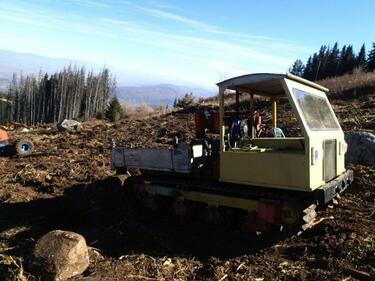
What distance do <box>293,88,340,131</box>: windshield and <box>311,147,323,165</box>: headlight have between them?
Answer: 351 mm

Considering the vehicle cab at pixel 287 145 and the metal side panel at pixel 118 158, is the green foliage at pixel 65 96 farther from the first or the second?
the vehicle cab at pixel 287 145

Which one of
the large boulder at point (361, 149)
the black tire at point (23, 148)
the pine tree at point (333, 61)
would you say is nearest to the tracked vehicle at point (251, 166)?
the large boulder at point (361, 149)

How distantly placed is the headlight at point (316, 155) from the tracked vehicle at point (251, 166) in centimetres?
1

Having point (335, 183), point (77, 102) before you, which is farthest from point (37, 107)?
point (335, 183)

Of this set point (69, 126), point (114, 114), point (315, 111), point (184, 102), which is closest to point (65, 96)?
point (114, 114)

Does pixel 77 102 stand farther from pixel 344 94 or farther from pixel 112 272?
pixel 112 272

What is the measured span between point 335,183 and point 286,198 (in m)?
0.87

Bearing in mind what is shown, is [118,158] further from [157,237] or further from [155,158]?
[157,237]

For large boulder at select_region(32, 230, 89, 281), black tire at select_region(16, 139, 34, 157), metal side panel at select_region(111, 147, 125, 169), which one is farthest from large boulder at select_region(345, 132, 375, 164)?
black tire at select_region(16, 139, 34, 157)

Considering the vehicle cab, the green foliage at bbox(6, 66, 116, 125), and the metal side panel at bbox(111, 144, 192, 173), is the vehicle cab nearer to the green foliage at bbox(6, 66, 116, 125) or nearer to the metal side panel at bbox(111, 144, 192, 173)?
the metal side panel at bbox(111, 144, 192, 173)

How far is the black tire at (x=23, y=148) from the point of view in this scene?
15939mm

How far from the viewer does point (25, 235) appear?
311 inches

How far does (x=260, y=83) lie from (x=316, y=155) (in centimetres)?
163

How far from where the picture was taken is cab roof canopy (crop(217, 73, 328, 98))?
23.1 ft
